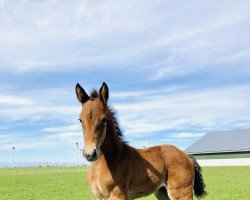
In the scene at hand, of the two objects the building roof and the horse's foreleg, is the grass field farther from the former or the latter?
the building roof

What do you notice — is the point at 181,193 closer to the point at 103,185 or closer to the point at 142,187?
the point at 142,187

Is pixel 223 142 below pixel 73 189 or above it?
below

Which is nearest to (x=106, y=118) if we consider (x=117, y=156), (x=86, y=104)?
(x=86, y=104)

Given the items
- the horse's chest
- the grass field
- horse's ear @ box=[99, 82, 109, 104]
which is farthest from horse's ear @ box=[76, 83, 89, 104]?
the grass field

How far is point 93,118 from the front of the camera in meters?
6.68

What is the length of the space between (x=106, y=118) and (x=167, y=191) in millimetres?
2506

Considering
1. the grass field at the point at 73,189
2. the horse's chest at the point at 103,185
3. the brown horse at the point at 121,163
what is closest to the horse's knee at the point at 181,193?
the brown horse at the point at 121,163

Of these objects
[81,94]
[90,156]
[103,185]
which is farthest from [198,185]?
[81,94]

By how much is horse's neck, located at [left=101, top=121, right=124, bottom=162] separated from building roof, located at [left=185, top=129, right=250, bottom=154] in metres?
68.7

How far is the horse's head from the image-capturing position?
21.0 ft

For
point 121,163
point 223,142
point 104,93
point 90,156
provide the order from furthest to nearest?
point 223,142 < point 121,163 < point 104,93 < point 90,156

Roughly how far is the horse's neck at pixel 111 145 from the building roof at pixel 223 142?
68.7 metres

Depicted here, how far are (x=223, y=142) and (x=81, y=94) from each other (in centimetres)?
7723

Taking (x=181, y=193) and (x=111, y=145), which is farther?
(x=181, y=193)
